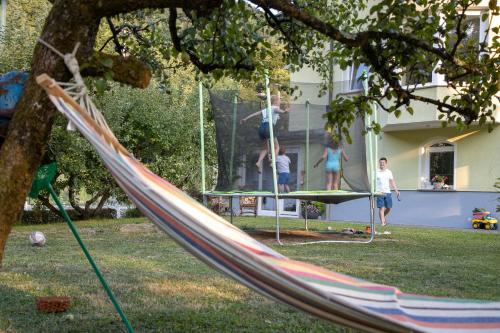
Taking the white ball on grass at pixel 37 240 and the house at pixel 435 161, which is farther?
the house at pixel 435 161

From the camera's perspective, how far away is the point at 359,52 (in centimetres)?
417

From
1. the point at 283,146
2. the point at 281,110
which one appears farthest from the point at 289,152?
the point at 281,110

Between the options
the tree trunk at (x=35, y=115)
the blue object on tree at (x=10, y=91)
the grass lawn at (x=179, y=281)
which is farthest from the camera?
the grass lawn at (x=179, y=281)

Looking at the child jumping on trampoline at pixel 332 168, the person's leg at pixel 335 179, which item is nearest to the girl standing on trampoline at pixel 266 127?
the child jumping on trampoline at pixel 332 168

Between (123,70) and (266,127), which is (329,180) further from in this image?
(123,70)

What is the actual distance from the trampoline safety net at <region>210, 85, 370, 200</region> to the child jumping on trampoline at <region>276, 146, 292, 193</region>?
0.25ft

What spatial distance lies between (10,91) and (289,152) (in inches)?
257

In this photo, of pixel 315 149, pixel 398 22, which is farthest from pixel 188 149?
pixel 398 22

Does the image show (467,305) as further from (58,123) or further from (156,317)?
(58,123)

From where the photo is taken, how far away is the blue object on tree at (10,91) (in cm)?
265

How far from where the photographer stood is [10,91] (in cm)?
268

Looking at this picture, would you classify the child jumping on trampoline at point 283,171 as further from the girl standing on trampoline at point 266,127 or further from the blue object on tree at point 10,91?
the blue object on tree at point 10,91

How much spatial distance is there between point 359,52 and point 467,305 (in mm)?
2335

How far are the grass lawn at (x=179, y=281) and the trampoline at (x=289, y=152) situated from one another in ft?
3.41
